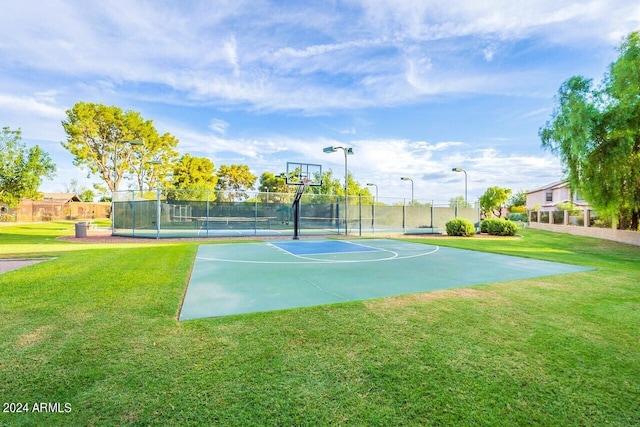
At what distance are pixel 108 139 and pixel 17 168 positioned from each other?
804 cm

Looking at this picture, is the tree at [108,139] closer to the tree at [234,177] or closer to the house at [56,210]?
the house at [56,210]

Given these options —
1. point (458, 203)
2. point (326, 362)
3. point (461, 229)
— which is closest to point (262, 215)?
point (461, 229)

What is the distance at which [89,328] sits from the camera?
3.05 meters

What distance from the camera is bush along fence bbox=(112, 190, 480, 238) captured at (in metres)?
14.9

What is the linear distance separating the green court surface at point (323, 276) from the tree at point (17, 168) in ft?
53.8

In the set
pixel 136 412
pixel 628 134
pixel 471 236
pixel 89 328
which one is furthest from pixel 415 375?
pixel 471 236

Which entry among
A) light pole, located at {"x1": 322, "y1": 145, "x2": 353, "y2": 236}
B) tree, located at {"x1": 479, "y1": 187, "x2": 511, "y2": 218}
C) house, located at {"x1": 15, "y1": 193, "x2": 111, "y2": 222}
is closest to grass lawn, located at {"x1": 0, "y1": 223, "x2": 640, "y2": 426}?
light pole, located at {"x1": 322, "y1": 145, "x2": 353, "y2": 236}

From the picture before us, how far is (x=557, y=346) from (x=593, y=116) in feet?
41.8

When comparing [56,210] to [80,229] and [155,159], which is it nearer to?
[155,159]

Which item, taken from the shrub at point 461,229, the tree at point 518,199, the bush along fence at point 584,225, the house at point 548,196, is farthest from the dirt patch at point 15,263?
the tree at point 518,199

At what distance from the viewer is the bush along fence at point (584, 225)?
14.9 meters

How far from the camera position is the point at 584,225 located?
19281 millimetres

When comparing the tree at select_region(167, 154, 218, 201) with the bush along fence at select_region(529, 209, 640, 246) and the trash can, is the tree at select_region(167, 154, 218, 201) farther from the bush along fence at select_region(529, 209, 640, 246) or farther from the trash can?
the bush along fence at select_region(529, 209, 640, 246)

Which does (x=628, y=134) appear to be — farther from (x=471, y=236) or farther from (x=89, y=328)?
(x=89, y=328)
